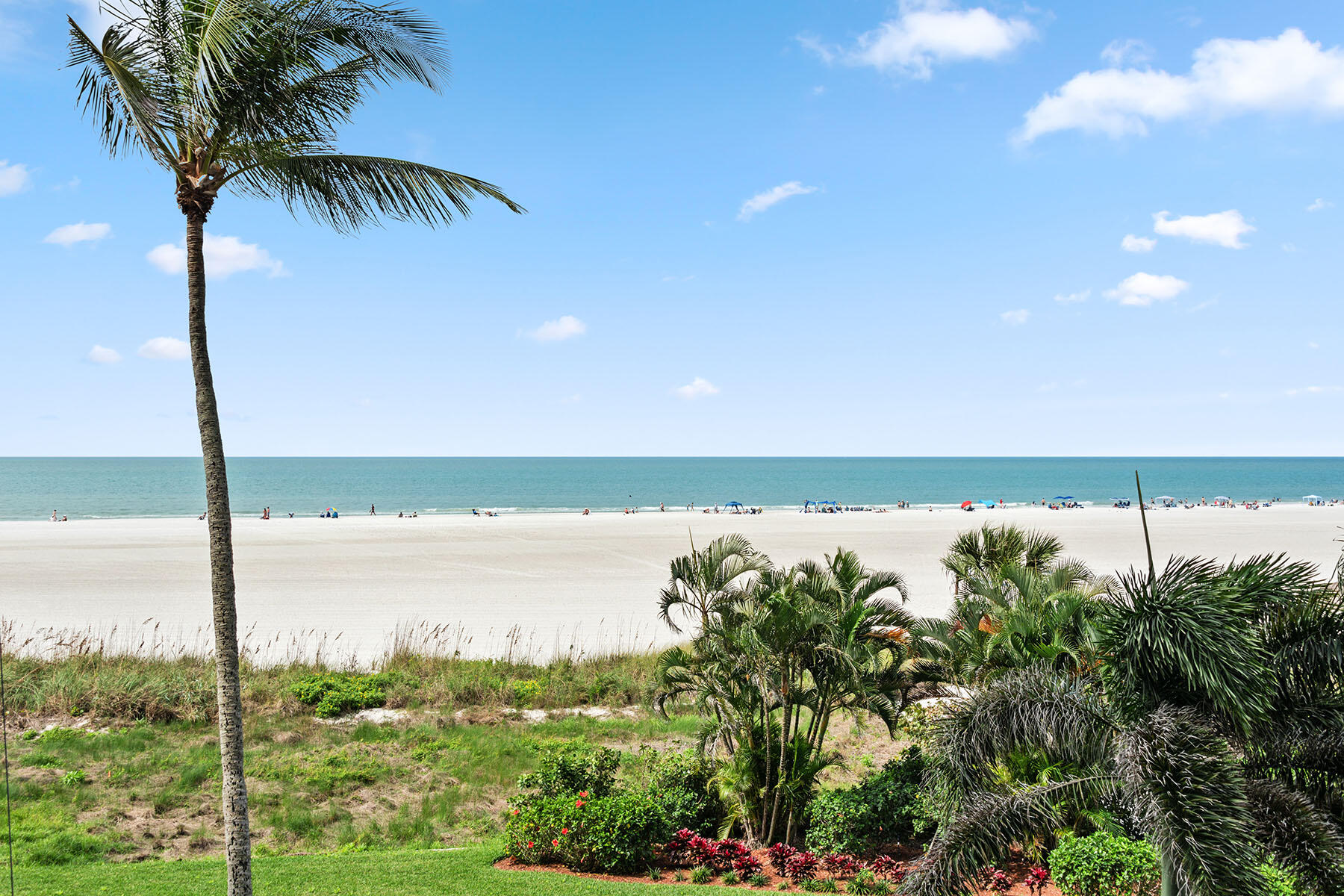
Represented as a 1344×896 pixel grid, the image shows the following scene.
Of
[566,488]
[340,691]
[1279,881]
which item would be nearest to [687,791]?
[1279,881]

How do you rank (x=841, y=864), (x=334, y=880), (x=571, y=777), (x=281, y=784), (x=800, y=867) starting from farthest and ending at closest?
(x=281, y=784)
(x=571, y=777)
(x=841, y=864)
(x=800, y=867)
(x=334, y=880)

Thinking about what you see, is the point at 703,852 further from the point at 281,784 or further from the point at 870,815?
the point at 281,784

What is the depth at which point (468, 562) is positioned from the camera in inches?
1492

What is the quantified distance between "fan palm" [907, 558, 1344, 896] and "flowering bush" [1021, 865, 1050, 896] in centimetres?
262

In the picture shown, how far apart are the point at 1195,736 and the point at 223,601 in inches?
260

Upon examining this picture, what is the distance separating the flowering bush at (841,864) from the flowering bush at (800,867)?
23 cm

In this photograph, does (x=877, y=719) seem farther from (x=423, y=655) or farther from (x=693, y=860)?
(x=423, y=655)

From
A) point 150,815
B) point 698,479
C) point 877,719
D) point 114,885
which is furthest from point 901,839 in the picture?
point 698,479

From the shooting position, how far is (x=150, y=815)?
10.4 metres

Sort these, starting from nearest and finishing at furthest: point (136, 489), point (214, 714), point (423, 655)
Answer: point (214, 714)
point (423, 655)
point (136, 489)

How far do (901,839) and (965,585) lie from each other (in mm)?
3979

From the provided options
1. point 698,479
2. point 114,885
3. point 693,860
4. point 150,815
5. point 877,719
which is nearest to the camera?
point 114,885

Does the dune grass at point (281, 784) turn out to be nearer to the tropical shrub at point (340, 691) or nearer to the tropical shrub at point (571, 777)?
the tropical shrub at point (340, 691)

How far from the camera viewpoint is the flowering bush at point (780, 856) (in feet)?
30.3
